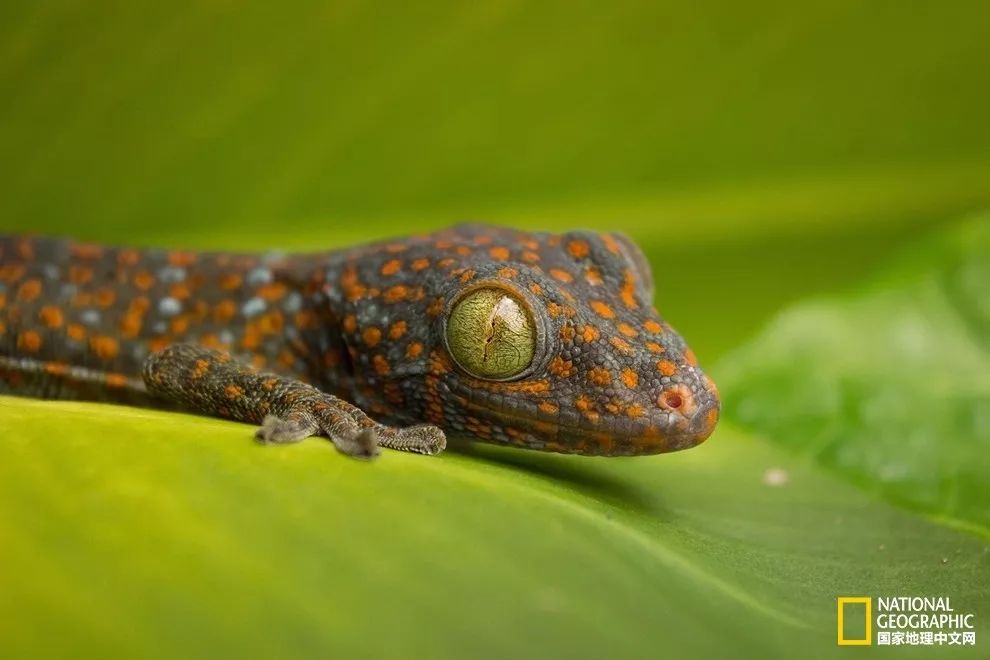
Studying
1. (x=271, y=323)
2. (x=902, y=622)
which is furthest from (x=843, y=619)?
(x=271, y=323)

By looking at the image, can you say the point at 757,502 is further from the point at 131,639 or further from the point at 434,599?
the point at 131,639

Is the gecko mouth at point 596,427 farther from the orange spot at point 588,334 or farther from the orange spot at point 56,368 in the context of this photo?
the orange spot at point 56,368

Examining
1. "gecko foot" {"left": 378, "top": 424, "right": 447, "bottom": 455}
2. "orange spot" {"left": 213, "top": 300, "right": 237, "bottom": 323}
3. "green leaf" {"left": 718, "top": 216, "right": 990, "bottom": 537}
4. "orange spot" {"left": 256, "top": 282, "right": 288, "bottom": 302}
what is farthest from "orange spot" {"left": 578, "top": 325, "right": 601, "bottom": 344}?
"orange spot" {"left": 213, "top": 300, "right": 237, "bottom": 323}

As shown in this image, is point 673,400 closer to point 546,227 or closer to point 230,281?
Result: point 230,281

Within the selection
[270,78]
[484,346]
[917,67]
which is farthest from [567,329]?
[917,67]

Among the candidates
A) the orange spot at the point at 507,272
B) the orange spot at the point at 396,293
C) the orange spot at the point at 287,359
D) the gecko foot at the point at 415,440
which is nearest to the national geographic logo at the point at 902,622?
the gecko foot at the point at 415,440

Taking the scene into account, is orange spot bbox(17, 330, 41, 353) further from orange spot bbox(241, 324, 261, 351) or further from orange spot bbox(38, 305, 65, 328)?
orange spot bbox(241, 324, 261, 351)
